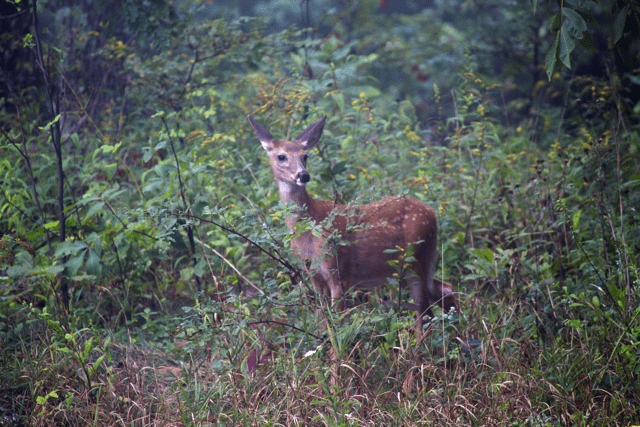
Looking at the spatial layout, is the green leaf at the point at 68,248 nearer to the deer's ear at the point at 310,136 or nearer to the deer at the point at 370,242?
the deer at the point at 370,242

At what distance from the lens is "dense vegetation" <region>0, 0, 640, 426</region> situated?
2605mm

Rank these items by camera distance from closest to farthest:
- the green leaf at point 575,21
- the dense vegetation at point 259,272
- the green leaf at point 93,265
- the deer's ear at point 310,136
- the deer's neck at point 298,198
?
the green leaf at point 575,21 < the dense vegetation at point 259,272 < the green leaf at point 93,265 < the deer's neck at point 298,198 < the deer's ear at point 310,136

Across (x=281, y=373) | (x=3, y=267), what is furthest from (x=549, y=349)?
(x=3, y=267)

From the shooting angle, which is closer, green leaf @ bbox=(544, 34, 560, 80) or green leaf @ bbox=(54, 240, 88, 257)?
green leaf @ bbox=(544, 34, 560, 80)

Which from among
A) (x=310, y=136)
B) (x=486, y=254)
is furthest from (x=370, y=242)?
(x=310, y=136)

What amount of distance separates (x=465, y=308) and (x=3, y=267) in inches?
107

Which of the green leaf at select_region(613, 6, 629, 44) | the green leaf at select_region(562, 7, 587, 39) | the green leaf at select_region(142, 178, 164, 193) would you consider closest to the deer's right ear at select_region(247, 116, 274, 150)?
the green leaf at select_region(142, 178, 164, 193)

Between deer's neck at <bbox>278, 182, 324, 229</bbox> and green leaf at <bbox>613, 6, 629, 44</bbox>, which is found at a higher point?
green leaf at <bbox>613, 6, 629, 44</bbox>

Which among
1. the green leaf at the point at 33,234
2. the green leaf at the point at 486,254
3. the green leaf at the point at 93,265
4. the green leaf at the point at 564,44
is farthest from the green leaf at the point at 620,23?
the green leaf at the point at 33,234

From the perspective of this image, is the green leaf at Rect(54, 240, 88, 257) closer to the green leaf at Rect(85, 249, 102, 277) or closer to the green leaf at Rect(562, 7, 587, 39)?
the green leaf at Rect(85, 249, 102, 277)

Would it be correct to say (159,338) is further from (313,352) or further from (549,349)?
(549,349)

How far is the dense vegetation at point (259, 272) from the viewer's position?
2605 mm

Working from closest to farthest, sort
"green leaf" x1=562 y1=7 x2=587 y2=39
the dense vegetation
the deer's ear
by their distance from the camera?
1. "green leaf" x1=562 y1=7 x2=587 y2=39
2. the dense vegetation
3. the deer's ear

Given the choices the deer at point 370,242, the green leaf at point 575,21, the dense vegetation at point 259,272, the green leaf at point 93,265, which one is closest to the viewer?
the green leaf at point 575,21
